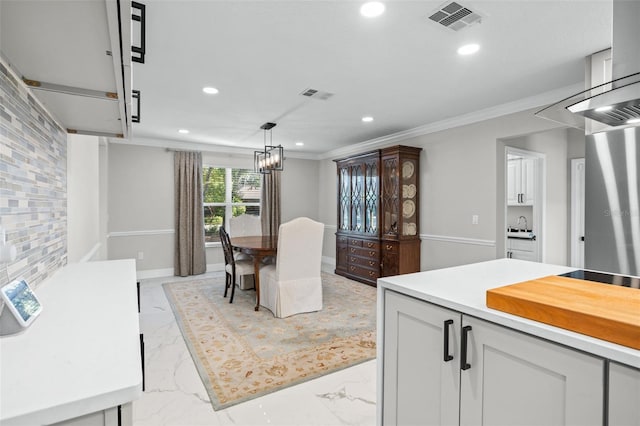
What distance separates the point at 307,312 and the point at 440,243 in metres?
2.04

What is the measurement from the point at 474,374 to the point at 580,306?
15.6 inches

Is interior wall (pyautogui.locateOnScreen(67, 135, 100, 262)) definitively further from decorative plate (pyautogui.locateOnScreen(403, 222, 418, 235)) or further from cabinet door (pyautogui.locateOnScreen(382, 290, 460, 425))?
decorative plate (pyautogui.locateOnScreen(403, 222, 418, 235))

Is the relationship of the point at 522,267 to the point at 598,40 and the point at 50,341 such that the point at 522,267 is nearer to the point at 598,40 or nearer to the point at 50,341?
the point at 598,40

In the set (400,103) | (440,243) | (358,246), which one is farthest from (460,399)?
(358,246)

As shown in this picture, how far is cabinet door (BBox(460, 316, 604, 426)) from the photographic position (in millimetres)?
857

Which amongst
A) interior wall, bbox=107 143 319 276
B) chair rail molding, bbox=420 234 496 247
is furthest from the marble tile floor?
interior wall, bbox=107 143 319 276

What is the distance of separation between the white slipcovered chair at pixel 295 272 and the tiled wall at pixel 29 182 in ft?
6.37

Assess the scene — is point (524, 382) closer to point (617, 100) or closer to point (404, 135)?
point (617, 100)

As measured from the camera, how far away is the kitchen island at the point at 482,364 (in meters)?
0.83

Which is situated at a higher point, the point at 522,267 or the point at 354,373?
the point at 522,267

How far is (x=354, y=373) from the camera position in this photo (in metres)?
2.35

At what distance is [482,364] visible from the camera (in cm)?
109

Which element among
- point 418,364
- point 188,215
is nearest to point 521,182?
point 418,364

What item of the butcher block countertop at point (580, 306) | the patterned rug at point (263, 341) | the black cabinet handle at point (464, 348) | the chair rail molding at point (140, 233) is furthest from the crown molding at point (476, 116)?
the chair rail molding at point (140, 233)
